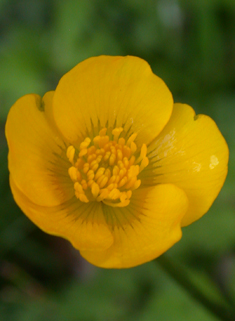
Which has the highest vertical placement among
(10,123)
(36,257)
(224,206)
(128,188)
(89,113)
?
(10,123)

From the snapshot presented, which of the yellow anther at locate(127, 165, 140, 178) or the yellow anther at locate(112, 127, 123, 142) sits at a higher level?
the yellow anther at locate(112, 127, 123, 142)

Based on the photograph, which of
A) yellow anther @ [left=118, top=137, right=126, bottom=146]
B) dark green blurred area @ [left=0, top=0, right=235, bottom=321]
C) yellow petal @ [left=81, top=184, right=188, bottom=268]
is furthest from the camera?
dark green blurred area @ [left=0, top=0, right=235, bottom=321]

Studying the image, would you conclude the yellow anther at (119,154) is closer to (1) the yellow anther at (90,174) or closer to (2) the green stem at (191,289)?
(1) the yellow anther at (90,174)

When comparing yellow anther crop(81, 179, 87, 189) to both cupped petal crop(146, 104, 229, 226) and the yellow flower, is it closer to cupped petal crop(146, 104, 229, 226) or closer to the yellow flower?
the yellow flower

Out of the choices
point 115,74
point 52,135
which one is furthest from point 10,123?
point 115,74

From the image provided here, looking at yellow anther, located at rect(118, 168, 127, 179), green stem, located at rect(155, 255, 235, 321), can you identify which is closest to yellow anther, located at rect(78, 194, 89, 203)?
yellow anther, located at rect(118, 168, 127, 179)

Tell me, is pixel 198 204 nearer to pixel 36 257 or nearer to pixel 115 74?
pixel 115 74

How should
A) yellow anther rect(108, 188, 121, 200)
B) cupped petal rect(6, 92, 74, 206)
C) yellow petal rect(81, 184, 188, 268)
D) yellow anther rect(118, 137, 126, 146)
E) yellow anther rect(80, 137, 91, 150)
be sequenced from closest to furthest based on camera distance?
yellow petal rect(81, 184, 188, 268) → cupped petal rect(6, 92, 74, 206) → yellow anther rect(108, 188, 121, 200) → yellow anther rect(80, 137, 91, 150) → yellow anther rect(118, 137, 126, 146)
